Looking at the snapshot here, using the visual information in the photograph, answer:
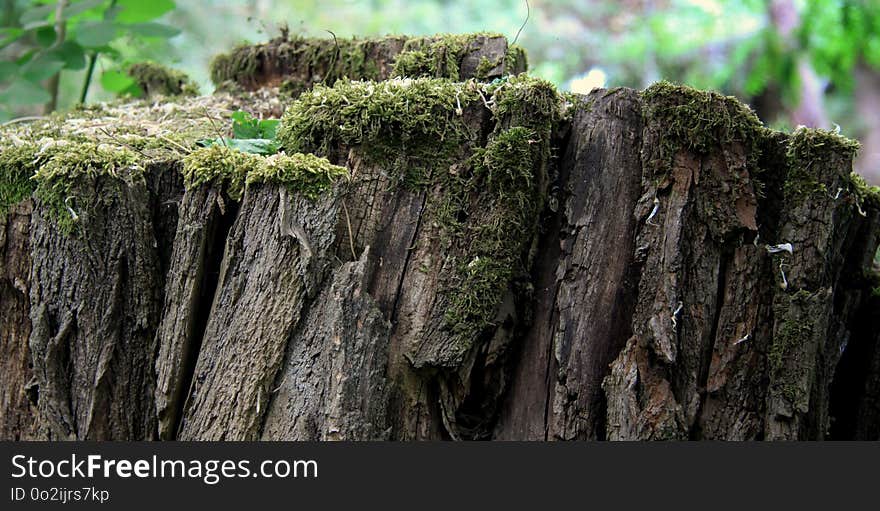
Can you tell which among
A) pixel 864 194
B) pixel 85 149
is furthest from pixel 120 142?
pixel 864 194

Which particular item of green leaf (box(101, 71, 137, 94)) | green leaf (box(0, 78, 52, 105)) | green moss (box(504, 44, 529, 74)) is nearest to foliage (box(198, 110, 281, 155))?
green moss (box(504, 44, 529, 74))

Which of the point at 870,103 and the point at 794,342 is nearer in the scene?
the point at 794,342

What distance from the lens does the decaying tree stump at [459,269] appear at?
88.0 inches

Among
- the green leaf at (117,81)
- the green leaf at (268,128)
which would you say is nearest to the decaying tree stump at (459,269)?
the green leaf at (268,128)

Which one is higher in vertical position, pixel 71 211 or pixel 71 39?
pixel 71 39

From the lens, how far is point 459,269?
2.32 metres

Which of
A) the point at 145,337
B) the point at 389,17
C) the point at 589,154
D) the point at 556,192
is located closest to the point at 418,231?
the point at 556,192

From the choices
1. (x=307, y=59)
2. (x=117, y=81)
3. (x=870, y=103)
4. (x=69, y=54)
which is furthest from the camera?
(x=870, y=103)

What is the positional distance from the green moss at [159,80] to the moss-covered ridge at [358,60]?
0.40 m

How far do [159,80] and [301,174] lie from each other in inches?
96.4

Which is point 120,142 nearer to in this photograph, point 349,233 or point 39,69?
point 349,233

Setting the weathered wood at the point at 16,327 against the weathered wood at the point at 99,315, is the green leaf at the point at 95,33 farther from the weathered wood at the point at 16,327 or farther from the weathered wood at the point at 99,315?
the weathered wood at the point at 99,315
